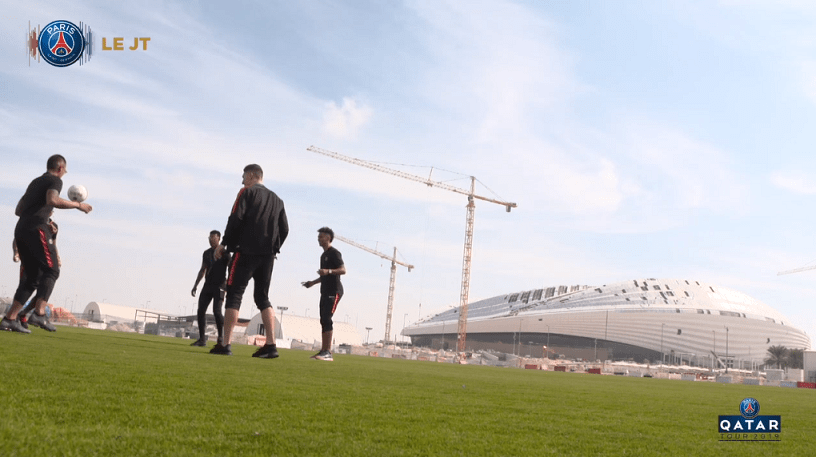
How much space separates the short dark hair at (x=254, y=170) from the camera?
7658 mm

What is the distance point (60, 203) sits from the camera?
7133 millimetres

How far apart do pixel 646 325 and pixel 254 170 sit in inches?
5059

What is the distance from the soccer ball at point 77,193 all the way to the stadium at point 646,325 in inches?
4853

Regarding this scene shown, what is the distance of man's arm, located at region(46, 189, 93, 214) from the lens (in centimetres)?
713

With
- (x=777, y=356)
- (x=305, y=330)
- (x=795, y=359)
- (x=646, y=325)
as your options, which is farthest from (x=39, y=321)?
(x=795, y=359)

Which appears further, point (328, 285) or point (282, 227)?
point (328, 285)

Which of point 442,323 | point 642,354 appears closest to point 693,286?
point 642,354

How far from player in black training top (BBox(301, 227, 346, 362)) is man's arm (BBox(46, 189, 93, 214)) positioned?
3.39 meters

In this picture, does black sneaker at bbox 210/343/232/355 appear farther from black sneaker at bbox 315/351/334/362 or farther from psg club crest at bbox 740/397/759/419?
psg club crest at bbox 740/397/759/419

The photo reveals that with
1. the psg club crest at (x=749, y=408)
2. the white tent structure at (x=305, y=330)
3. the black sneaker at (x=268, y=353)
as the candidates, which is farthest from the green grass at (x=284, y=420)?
the white tent structure at (x=305, y=330)

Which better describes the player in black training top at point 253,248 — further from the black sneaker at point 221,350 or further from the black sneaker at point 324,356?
the black sneaker at point 324,356

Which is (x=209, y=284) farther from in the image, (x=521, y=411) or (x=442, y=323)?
(x=442, y=323)

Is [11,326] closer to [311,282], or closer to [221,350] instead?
[221,350]

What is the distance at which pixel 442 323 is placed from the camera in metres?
172
